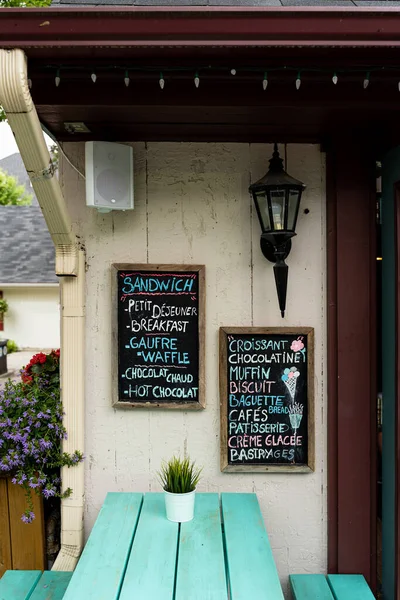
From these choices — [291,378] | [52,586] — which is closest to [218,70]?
[291,378]

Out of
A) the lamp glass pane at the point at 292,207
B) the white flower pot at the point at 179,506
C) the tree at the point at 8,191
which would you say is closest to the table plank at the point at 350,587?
the white flower pot at the point at 179,506

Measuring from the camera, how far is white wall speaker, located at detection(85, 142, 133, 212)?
219 cm

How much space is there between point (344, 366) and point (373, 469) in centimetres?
54

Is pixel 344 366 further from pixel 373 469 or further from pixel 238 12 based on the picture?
pixel 238 12

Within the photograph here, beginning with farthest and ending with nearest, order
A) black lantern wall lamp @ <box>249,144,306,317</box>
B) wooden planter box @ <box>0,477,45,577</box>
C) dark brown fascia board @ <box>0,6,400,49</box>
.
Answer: wooden planter box @ <box>0,477,45,577</box> → black lantern wall lamp @ <box>249,144,306,317</box> → dark brown fascia board @ <box>0,6,400,49</box>

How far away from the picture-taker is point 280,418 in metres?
2.38

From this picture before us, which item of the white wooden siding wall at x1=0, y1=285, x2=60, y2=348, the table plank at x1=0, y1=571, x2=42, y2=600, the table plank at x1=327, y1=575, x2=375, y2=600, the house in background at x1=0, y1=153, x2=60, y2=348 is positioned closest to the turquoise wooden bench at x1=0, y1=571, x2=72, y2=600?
the table plank at x1=0, y1=571, x2=42, y2=600

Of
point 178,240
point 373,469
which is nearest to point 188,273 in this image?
point 178,240

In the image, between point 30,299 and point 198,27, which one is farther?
point 30,299

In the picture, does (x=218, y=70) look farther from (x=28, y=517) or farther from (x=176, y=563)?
(x=28, y=517)

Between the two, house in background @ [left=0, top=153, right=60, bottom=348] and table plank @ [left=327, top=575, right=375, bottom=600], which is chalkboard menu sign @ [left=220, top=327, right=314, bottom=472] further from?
house in background @ [left=0, top=153, right=60, bottom=348]

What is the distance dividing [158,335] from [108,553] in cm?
98

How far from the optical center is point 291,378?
2.39m

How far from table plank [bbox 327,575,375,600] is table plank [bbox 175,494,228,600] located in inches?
26.8
